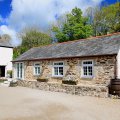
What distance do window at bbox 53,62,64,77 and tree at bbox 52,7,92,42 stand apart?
74.0 ft

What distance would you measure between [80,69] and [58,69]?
3269mm

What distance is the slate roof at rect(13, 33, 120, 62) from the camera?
21.5m

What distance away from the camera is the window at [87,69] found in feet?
72.2

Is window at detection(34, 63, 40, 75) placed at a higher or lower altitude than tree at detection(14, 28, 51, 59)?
lower

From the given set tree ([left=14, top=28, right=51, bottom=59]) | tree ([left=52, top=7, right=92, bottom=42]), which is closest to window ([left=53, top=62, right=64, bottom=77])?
tree ([left=52, top=7, right=92, bottom=42])

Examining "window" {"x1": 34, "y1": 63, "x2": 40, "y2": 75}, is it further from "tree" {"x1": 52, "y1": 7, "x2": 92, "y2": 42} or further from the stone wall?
"tree" {"x1": 52, "y1": 7, "x2": 92, "y2": 42}

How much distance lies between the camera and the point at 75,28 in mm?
47969

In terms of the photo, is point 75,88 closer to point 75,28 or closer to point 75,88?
point 75,88

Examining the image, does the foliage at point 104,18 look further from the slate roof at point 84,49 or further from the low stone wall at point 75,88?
the low stone wall at point 75,88

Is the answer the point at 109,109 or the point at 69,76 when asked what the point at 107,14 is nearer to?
the point at 69,76

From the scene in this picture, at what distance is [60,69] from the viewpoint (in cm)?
2517

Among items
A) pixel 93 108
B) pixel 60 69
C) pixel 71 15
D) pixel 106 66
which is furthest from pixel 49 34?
pixel 93 108

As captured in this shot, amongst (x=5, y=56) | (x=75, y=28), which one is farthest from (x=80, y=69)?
(x=75, y=28)

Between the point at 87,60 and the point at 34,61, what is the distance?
876 cm
